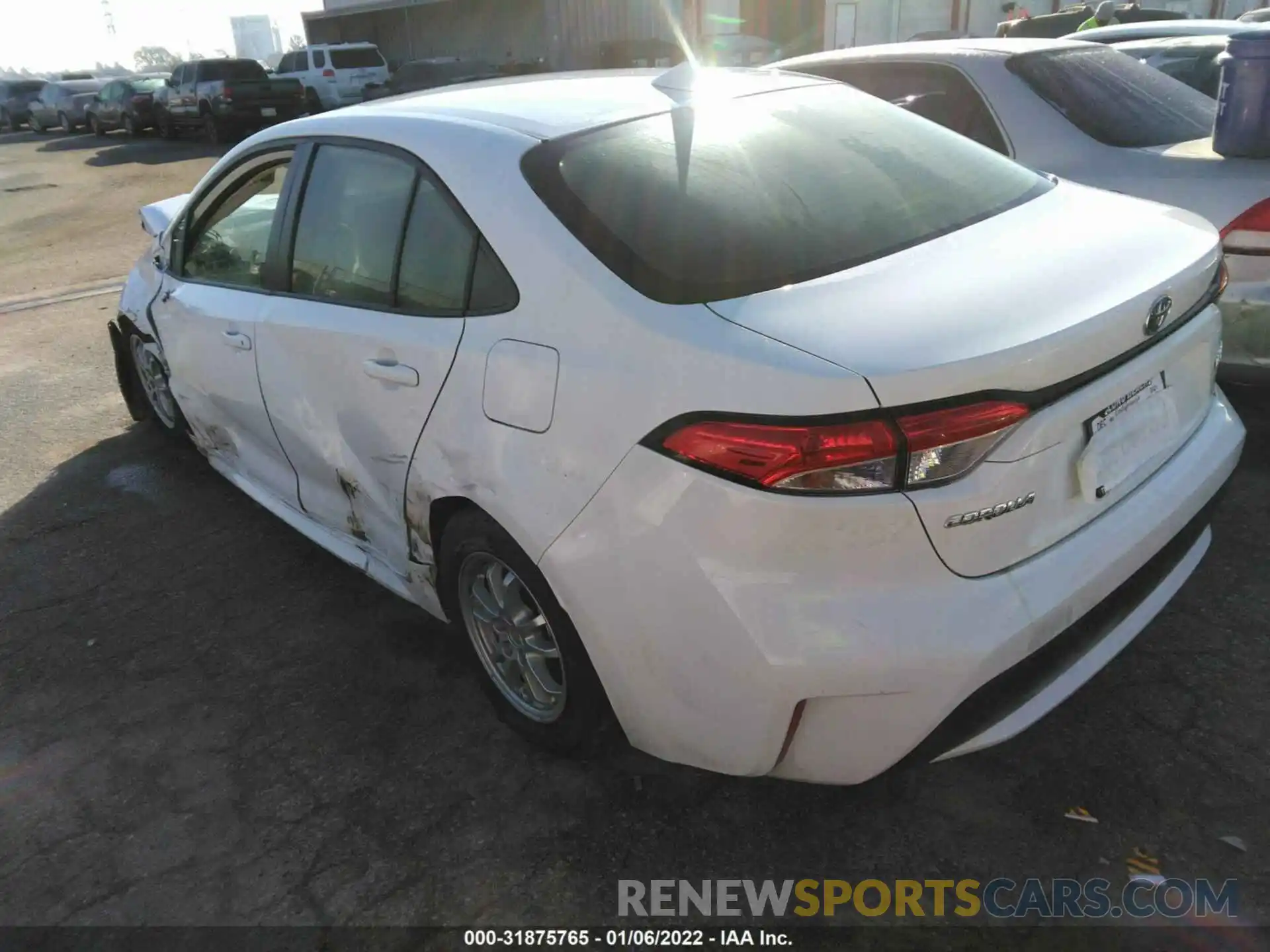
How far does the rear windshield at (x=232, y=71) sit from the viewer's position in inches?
840

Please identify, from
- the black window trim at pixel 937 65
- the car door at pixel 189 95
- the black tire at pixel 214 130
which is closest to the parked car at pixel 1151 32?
the black window trim at pixel 937 65

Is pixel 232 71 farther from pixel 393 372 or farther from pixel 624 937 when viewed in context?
pixel 624 937

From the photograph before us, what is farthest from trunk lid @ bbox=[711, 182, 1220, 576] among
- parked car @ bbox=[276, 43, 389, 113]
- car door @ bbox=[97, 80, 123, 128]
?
car door @ bbox=[97, 80, 123, 128]

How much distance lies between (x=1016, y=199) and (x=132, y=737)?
2910mm

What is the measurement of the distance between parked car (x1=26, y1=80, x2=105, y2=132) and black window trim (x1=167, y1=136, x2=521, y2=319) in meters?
29.8

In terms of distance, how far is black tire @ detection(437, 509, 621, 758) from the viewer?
2275 mm

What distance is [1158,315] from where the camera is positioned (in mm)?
2104

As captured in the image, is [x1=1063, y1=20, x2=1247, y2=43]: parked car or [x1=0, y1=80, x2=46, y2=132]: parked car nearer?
[x1=1063, y1=20, x2=1247, y2=43]: parked car

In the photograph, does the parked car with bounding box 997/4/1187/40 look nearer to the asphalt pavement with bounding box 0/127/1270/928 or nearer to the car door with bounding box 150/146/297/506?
the asphalt pavement with bounding box 0/127/1270/928

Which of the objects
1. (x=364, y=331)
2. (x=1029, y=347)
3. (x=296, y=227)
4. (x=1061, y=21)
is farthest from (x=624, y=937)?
(x=1061, y=21)

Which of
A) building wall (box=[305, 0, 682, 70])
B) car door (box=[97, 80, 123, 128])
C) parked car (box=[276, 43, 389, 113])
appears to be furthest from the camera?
building wall (box=[305, 0, 682, 70])

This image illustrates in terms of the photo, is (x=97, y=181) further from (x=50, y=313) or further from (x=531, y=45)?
(x=531, y=45)

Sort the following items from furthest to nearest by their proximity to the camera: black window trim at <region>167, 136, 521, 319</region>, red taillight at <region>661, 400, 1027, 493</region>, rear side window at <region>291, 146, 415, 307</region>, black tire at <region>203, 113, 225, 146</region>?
black tire at <region>203, 113, 225, 146</region>, rear side window at <region>291, 146, 415, 307</region>, black window trim at <region>167, 136, 521, 319</region>, red taillight at <region>661, 400, 1027, 493</region>

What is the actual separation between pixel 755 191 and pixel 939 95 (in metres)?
2.56
